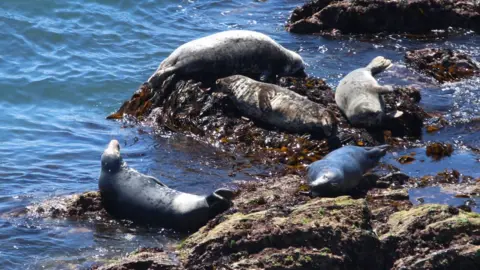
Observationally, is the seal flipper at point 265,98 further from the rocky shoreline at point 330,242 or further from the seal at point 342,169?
the rocky shoreline at point 330,242

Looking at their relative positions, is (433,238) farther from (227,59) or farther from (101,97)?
(101,97)

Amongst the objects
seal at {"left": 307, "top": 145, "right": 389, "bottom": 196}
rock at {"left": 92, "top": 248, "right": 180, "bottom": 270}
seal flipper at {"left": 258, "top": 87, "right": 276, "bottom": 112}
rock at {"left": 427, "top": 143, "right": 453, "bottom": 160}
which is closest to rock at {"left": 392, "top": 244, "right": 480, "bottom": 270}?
rock at {"left": 92, "top": 248, "right": 180, "bottom": 270}

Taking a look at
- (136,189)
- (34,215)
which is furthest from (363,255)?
(34,215)

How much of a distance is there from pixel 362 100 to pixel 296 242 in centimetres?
385

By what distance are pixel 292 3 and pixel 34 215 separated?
1046 centimetres

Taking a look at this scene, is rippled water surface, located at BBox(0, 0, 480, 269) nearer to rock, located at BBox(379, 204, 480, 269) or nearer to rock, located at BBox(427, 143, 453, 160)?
rock, located at BBox(427, 143, 453, 160)

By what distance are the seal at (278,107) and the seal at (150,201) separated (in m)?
2.04

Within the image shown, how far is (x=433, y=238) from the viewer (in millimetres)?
5164

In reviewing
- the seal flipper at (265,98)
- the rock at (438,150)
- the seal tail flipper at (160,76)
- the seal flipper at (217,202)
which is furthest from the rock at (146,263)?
the seal tail flipper at (160,76)

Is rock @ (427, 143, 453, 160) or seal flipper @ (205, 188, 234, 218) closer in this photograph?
seal flipper @ (205, 188, 234, 218)

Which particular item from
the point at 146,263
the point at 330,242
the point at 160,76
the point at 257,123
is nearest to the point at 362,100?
the point at 257,123

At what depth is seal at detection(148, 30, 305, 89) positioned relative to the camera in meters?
9.74

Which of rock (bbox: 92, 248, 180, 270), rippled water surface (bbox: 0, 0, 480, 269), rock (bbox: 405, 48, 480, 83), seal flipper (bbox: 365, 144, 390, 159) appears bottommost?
rippled water surface (bbox: 0, 0, 480, 269)

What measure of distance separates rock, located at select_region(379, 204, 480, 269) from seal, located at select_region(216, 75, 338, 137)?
3.10 meters
